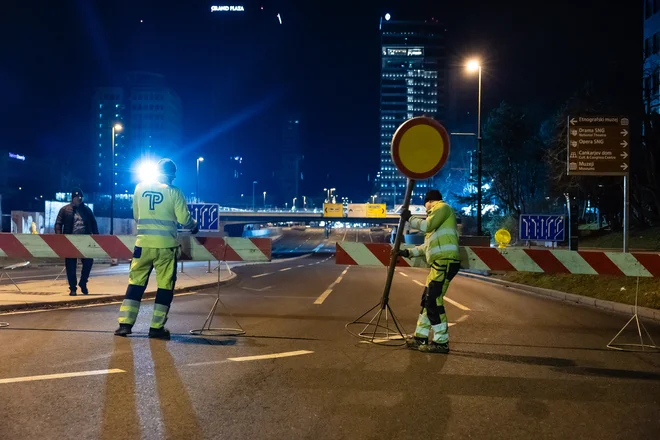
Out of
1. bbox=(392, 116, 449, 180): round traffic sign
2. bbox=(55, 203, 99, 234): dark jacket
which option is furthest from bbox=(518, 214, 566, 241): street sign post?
bbox=(55, 203, 99, 234): dark jacket

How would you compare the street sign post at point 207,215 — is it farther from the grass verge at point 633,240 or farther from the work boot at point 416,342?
the grass verge at point 633,240

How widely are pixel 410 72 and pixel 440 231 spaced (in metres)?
188

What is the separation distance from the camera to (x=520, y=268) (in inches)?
295

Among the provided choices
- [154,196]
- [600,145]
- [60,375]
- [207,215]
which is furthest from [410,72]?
[60,375]

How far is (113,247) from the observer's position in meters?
8.23

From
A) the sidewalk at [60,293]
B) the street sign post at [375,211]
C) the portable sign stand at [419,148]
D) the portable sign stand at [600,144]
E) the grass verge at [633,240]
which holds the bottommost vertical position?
the grass verge at [633,240]

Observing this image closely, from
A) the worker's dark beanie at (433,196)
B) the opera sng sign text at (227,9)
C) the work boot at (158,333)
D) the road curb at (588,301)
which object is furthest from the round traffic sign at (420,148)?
the opera sng sign text at (227,9)

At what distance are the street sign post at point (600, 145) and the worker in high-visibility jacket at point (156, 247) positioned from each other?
10765 millimetres

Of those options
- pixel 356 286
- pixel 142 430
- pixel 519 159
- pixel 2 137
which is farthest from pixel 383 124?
pixel 142 430

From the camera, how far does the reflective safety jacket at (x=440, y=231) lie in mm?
6488

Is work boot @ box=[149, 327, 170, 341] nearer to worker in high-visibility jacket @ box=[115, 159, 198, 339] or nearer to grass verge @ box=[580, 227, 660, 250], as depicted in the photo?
worker in high-visibility jacket @ box=[115, 159, 198, 339]

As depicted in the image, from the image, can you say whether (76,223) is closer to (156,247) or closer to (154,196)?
(154,196)

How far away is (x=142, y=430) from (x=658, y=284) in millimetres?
11939

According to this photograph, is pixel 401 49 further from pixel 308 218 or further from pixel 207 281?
pixel 207 281
